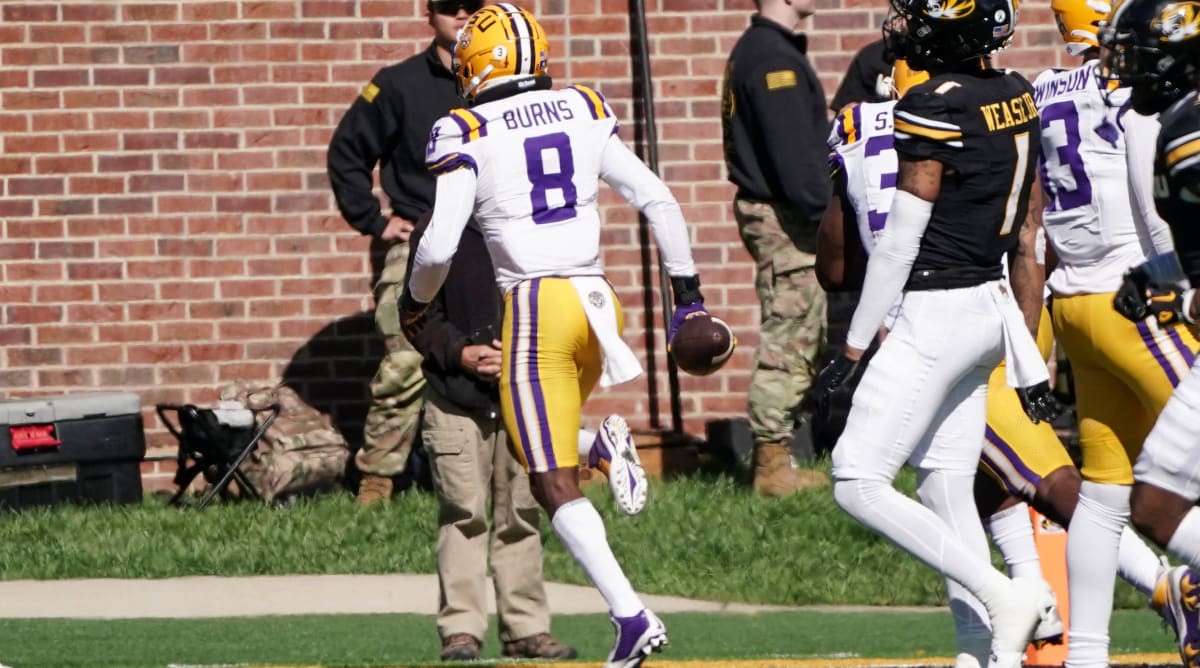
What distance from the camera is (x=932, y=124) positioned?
6148 mm

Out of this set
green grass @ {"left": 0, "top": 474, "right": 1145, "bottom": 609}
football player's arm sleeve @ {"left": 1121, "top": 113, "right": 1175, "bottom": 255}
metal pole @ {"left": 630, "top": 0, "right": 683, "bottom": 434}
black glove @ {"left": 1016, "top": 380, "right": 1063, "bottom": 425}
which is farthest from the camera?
metal pole @ {"left": 630, "top": 0, "right": 683, "bottom": 434}

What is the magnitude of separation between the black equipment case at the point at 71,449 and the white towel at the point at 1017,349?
590cm

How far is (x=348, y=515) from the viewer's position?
1065 centimetres

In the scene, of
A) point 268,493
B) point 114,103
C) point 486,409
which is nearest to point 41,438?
point 268,493

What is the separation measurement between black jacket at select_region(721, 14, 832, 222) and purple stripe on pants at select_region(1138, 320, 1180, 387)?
11.7ft

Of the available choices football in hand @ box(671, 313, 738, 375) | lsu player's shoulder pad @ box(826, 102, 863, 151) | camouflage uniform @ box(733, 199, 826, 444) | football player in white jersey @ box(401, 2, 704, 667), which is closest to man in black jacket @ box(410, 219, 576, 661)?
football player in white jersey @ box(401, 2, 704, 667)

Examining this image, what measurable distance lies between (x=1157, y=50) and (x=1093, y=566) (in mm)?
1408

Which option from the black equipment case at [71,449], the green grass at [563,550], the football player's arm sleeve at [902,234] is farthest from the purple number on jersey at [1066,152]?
the black equipment case at [71,449]

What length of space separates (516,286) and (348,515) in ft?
12.2

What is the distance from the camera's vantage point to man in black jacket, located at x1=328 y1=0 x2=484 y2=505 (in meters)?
9.91

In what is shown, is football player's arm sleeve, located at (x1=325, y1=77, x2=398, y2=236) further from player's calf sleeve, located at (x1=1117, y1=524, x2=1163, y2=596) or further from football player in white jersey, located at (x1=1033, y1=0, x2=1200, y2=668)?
player's calf sleeve, located at (x1=1117, y1=524, x2=1163, y2=596)

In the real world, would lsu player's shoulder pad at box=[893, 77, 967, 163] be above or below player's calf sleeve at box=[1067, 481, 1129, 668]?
Result: above

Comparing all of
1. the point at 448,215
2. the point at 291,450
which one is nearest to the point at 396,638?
the point at 448,215

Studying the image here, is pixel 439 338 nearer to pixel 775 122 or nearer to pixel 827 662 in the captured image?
pixel 827 662
